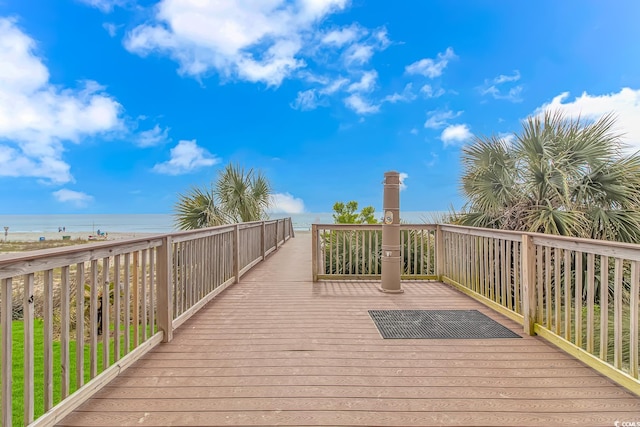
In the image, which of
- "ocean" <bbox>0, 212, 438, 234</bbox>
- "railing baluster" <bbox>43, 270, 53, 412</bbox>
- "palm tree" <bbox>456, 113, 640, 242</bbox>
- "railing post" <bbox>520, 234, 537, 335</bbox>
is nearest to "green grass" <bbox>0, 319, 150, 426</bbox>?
"railing baluster" <bbox>43, 270, 53, 412</bbox>

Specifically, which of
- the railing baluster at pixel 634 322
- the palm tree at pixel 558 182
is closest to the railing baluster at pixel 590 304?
the railing baluster at pixel 634 322

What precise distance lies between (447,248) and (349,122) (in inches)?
776

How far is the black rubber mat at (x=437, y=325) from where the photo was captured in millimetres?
2785

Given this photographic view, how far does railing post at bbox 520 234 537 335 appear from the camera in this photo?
2.84 meters

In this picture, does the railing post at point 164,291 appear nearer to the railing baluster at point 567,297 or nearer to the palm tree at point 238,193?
the railing baluster at point 567,297

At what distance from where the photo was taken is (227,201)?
836 cm

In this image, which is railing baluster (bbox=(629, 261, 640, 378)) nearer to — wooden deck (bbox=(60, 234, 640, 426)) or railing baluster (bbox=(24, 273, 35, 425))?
wooden deck (bbox=(60, 234, 640, 426))

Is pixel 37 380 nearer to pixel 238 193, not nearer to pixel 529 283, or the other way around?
pixel 529 283

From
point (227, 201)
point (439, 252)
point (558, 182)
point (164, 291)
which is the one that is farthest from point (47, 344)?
point (227, 201)

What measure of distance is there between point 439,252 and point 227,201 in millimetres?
5639

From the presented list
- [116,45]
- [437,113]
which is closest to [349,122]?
[437,113]

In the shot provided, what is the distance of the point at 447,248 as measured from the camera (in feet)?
15.9

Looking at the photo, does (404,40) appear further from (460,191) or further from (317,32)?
(460,191)

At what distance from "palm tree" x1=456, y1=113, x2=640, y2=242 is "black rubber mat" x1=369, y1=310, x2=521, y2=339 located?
6.36 feet
